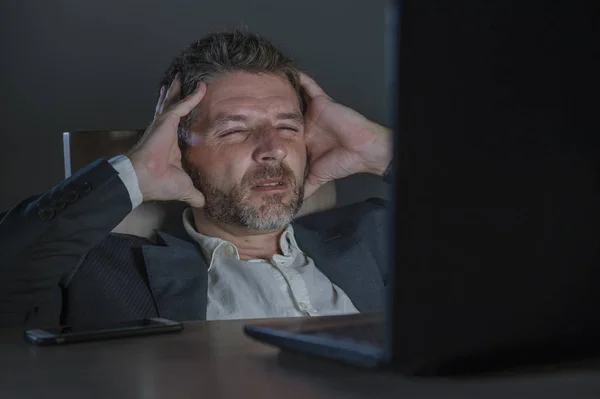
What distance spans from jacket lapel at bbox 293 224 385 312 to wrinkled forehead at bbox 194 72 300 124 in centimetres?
32

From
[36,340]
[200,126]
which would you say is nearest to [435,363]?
[36,340]

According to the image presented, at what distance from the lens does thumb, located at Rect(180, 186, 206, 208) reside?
1794mm

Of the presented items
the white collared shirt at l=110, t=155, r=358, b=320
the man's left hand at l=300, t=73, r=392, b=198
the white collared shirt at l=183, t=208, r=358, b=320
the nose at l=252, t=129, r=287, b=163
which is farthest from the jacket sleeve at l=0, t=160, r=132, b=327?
the man's left hand at l=300, t=73, r=392, b=198

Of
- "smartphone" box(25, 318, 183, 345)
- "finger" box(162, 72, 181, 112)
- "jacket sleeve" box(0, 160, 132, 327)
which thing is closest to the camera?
"smartphone" box(25, 318, 183, 345)

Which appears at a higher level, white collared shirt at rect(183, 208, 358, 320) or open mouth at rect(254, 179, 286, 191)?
open mouth at rect(254, 179, 286, 191)

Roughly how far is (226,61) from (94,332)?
1276mm

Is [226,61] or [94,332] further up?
[226,61]

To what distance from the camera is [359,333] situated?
1.93 feet

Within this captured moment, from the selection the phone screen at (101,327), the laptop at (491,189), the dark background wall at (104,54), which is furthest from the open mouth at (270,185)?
the laptop at (491,189)

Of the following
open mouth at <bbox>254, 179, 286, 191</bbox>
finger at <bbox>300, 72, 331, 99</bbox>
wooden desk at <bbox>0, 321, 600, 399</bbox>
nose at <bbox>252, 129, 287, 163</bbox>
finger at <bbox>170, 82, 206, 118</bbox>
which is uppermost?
finger at <bbox>300, 72, 331, 99</bbox>

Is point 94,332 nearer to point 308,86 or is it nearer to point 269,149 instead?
point 269,149

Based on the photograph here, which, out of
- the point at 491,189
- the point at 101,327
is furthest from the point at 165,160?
the point at 491,189

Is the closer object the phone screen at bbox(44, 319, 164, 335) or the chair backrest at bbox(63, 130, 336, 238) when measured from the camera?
the phone screen at bbox(44, 319, 164, 335)

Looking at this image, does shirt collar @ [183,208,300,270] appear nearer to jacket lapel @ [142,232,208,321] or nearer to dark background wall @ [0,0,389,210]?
jacket lapel @ [142,232,208,321]
